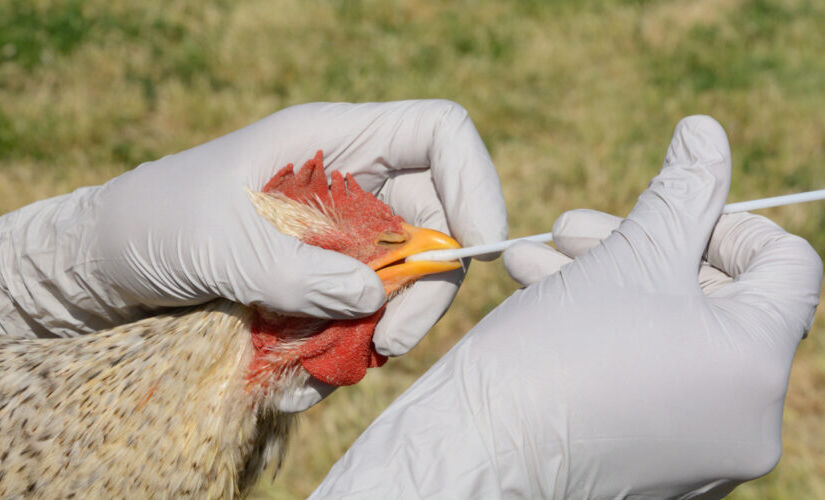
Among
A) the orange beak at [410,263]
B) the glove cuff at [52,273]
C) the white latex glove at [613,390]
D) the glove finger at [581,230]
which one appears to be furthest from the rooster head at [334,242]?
the glove cuff at [52,273]

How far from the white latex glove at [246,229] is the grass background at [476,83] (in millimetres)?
2227

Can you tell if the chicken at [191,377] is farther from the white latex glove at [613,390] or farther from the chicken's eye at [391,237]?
the white latex glove at [613,390]

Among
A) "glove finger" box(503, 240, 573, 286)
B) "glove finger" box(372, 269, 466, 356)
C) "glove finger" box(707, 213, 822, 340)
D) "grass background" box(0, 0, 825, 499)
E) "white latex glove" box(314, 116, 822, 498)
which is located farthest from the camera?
"grass background" box(0, 0, 825, 499)

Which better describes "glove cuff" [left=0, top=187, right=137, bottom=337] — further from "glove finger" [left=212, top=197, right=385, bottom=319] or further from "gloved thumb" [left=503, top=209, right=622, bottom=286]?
"gloved thumb" [left=503, top=209, right=622, bottom=286]

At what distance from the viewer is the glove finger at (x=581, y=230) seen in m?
2.64

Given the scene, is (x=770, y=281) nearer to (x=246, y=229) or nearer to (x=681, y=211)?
(x=681, y=211)

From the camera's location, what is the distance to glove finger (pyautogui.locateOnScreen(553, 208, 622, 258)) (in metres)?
2.64

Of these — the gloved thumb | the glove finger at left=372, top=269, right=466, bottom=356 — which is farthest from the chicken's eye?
the gloved thumb

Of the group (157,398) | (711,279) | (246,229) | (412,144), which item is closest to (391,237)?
(246,229)

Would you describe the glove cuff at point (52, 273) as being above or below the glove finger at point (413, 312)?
above

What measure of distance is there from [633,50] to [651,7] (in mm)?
757

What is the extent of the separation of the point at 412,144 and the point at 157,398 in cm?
126

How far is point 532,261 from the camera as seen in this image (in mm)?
2635

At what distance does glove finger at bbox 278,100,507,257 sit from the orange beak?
0.30m
